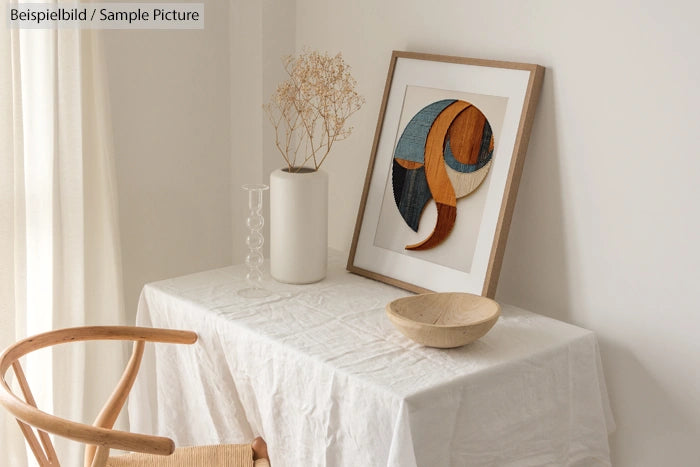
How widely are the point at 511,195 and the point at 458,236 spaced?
158mm

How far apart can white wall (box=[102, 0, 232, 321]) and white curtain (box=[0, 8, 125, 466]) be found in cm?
12

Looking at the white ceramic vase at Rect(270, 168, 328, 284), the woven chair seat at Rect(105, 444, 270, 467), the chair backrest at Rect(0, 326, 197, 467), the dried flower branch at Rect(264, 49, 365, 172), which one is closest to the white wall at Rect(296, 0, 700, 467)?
the dried flower branch at Rect(264, 49, 365, 172)

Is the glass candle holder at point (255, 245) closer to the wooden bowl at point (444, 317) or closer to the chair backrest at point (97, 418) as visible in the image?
the chair backrest at point (97, 418)

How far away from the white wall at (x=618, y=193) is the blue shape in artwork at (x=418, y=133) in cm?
14

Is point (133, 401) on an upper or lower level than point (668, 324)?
lower

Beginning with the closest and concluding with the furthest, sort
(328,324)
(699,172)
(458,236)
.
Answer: (699,172) < (328,324) < (458,236)

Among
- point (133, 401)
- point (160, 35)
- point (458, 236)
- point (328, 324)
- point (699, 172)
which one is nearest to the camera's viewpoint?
point (699, 172)

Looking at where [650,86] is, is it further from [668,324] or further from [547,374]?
[547,374]

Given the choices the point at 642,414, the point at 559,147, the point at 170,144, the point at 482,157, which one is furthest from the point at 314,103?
the point at 642,414

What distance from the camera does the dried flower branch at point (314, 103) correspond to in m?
1.93

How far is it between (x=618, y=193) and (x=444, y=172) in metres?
0.39

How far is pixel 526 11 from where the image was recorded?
5.90 ft

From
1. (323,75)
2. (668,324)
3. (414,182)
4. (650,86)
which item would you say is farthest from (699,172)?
(323,75)

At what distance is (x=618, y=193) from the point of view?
169cm
